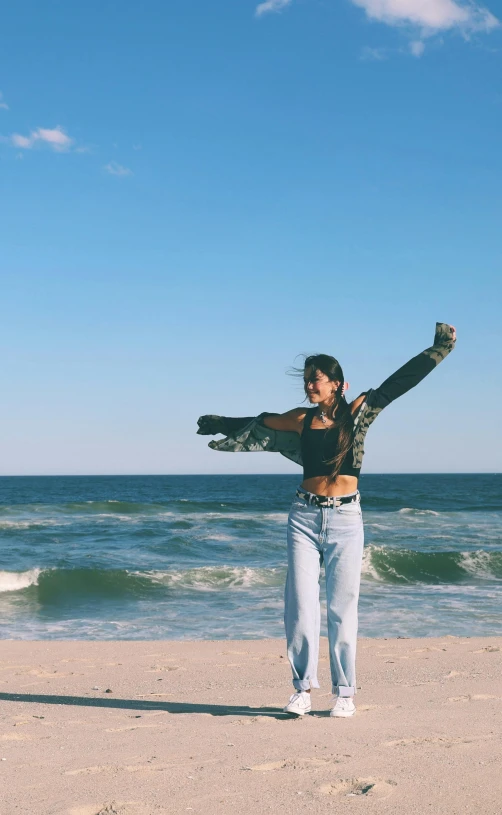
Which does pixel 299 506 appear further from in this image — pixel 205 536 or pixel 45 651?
pixel 205 536

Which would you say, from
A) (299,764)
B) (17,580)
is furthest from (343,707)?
(17,580)

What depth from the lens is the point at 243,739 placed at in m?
4.16

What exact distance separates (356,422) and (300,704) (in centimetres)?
171

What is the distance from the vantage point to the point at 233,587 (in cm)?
1372

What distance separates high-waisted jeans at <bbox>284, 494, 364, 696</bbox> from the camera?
4633mm

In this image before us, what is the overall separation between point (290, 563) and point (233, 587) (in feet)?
30.4

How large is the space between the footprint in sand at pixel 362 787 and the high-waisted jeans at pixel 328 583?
129 centimetres

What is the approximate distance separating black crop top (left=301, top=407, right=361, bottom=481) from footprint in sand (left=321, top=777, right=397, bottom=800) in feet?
5.73

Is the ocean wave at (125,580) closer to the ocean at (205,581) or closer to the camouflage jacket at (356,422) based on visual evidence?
the ocean at (205,581)

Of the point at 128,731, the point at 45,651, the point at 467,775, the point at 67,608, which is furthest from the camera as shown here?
the point at 67,608

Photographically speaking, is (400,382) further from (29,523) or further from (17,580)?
(29,523)

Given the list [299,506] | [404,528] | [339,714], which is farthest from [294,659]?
[404,528]

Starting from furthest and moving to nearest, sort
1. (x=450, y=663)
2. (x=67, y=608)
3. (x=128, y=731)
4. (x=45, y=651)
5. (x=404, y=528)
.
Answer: (x=404, y=528) < (x=67, y=608) < (x=45, y=651) < (x=450, y=663) < (x=128, y=731)

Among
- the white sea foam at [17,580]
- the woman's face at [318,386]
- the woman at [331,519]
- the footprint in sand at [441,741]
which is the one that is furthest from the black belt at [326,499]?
the white sea foam at [17,580]
